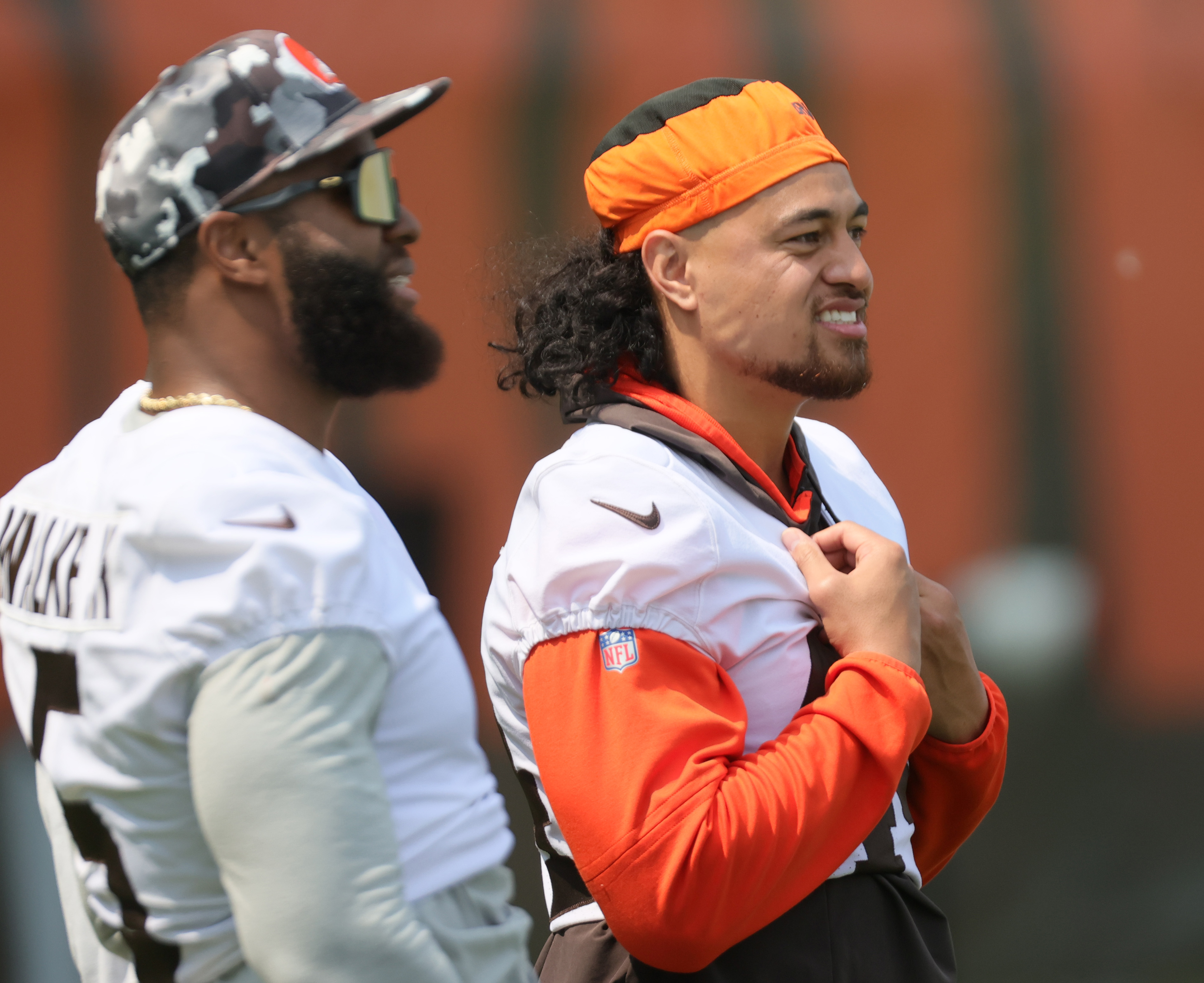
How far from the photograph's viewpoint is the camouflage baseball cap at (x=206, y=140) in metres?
1.10

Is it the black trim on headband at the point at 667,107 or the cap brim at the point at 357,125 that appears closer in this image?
the cap brim at the point at 357,125

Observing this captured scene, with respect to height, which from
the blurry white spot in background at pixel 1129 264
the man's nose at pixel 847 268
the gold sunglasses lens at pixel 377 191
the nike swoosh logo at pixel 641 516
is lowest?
the blurry white spot in background at pixel 1129 264

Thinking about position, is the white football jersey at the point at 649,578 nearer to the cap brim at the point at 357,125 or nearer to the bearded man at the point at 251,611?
the bearded man at the point at 251,611

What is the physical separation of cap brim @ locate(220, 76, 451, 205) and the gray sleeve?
479mm

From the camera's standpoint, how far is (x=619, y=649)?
1.23 m

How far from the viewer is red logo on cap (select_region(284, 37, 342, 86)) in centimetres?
117

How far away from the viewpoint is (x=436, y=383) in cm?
279

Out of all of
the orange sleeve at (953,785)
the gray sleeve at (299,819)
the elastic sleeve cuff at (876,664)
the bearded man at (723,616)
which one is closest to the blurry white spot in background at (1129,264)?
the bearded man at (723,616)

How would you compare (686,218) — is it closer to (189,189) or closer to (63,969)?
(189,189)

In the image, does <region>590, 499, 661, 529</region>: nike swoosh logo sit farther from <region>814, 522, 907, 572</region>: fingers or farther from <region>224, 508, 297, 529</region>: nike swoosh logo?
<region>224, 508, 297, 529</region>: nike swoosh logo

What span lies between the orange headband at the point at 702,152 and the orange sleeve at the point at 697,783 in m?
0.66

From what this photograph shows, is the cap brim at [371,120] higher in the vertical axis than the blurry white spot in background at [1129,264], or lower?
higher

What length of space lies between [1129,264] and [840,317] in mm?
1768

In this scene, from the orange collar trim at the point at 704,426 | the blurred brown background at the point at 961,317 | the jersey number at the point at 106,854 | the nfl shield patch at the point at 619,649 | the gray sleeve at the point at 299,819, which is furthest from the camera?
the blurred brown background at the point at 961,317
